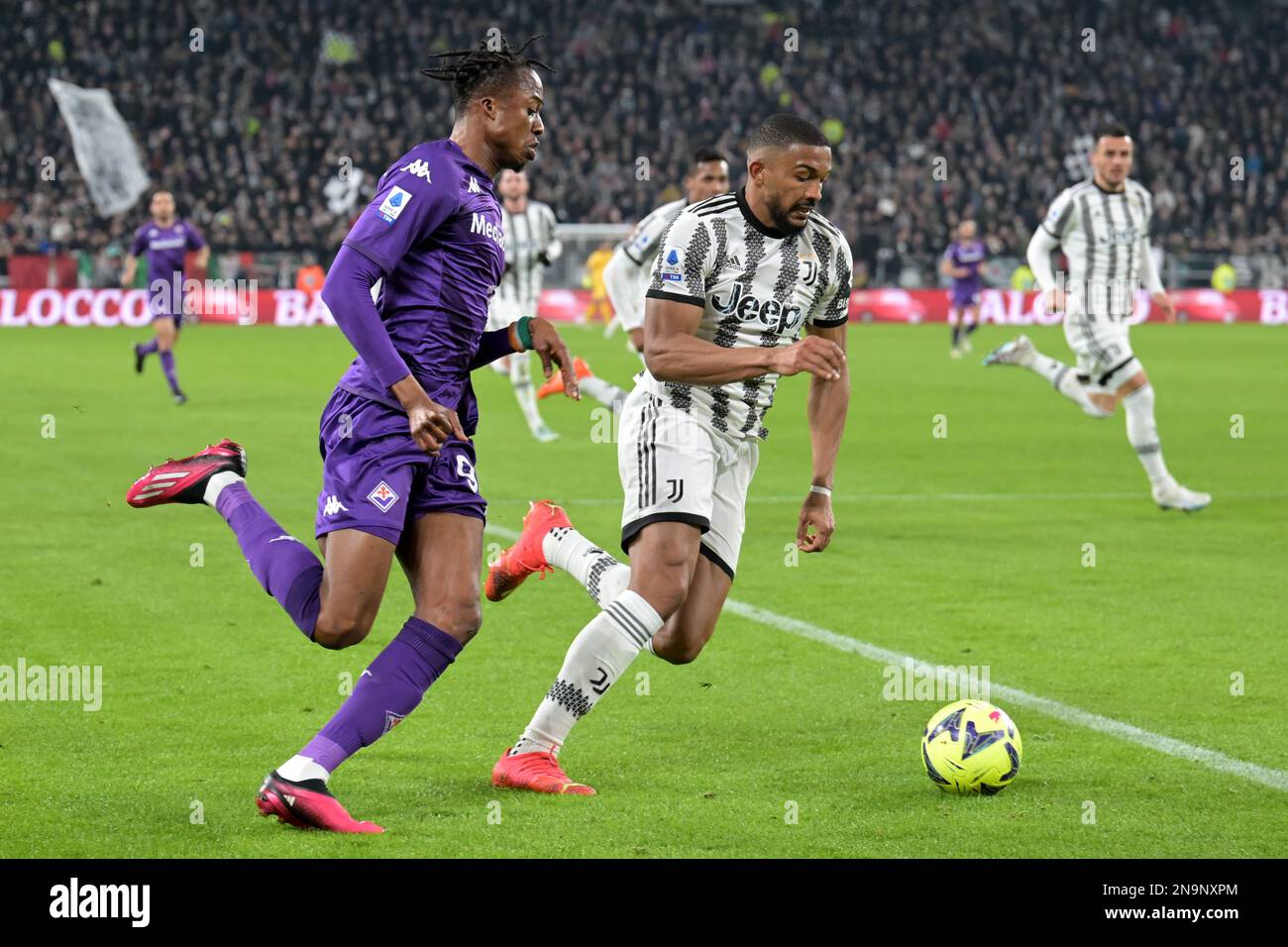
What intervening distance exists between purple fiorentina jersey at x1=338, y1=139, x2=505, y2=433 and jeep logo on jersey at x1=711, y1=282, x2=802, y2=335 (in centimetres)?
76

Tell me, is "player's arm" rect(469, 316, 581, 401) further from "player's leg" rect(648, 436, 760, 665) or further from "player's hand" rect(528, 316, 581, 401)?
"player's leg" rect(648, 436, 760, 665)

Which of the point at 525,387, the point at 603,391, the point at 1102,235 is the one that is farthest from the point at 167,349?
the point at 1102,235

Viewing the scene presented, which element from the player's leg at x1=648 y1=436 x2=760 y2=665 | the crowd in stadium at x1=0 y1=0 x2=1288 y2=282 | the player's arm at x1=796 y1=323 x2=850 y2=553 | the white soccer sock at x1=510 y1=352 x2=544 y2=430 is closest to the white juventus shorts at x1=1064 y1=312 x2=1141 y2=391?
the white soccer sock at x1=510 y1=352 x2=544 y2=430

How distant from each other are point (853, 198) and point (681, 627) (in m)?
36.5

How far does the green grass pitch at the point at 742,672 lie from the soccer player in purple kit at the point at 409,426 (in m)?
0.35

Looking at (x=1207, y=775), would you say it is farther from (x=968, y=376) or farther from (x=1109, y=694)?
(x=968, y=376)

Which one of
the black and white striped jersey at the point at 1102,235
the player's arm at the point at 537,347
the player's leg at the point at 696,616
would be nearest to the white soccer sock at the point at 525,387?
the black and white striped jersey at the point at 1102,235

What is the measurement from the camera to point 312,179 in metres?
39.8

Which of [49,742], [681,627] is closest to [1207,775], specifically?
[681,627]

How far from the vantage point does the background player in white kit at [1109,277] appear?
11984mm

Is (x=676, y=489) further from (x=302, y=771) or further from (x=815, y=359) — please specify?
(x=302, y=771)

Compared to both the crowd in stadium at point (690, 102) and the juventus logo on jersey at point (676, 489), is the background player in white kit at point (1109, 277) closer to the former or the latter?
the juventus logo on jersey at point (676, 489)

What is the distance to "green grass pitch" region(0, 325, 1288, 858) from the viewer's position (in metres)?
4.79

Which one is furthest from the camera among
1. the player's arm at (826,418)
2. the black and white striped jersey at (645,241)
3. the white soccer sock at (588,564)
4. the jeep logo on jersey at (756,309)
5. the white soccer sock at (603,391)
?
the white soccer sock at (603,391)
